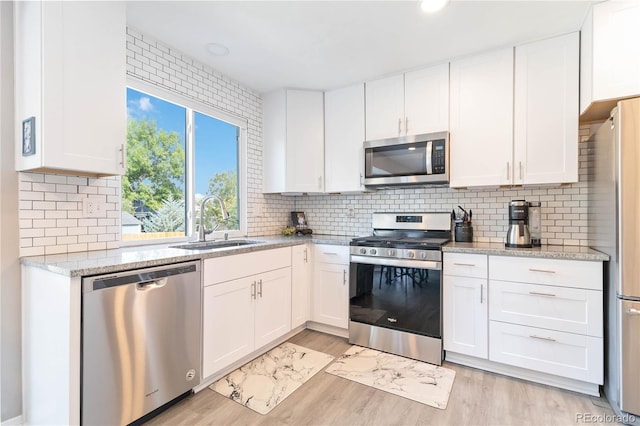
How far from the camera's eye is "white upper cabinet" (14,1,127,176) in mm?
1568

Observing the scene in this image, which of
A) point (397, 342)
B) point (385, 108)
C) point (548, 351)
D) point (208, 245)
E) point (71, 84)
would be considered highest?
point (385, 108)

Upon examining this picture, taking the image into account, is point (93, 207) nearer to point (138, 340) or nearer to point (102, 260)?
point (102, 260)

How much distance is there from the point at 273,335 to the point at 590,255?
2.38 metres

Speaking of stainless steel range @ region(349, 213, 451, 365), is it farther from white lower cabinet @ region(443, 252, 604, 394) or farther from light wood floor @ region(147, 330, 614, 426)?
light wood floor @ region(147, 330, 614, 426)

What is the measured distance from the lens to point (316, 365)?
242 centimetres

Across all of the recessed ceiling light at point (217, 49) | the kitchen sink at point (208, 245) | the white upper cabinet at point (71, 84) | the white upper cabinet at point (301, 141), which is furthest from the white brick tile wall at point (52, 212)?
the white upper cabinet at point (301, 141)

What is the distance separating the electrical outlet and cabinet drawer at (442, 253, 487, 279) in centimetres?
252

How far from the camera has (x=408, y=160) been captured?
Answer: 2.79 m

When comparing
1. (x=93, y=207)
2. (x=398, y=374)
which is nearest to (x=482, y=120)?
(x=398, y=374)

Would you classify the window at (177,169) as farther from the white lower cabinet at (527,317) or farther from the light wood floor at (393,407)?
the white lower cabinet at (527,317)

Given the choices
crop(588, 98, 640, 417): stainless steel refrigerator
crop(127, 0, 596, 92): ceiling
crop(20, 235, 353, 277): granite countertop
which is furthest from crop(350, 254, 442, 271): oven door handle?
crop(127, 0, 596, 92): ceiling

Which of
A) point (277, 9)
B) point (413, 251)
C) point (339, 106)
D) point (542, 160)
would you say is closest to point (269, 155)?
point (339, 106)

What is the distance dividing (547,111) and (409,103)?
3.48 ft

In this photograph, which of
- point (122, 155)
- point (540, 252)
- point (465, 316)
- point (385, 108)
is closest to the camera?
point (122, 155)
